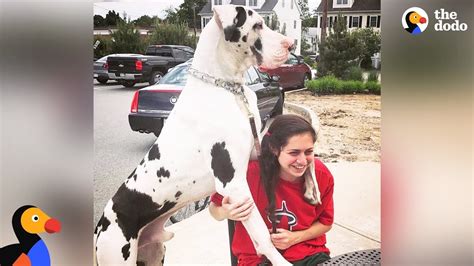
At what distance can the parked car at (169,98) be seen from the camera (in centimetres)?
270

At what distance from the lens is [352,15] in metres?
2.67

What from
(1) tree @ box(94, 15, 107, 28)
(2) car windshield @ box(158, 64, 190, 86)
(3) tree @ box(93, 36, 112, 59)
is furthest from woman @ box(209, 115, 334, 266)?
(1) tree @ box(94, 15, 107, 28)

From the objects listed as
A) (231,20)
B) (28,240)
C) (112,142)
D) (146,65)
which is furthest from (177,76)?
(28,240)

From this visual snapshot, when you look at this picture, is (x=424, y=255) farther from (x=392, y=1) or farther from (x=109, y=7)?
(x=109, y=7)

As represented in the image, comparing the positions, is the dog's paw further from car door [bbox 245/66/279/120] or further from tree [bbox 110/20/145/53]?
tree [bbox 110/20/145/53]

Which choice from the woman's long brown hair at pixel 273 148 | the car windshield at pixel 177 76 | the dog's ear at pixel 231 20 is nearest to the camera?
the dog's ear at pixel 231 20

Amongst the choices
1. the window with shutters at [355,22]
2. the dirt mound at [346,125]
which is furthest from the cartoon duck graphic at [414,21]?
Answer: the dirt mound at [346,125]

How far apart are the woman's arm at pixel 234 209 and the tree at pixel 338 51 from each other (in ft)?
2.62

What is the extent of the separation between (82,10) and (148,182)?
45.3 inches

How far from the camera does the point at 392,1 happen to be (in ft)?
8.87

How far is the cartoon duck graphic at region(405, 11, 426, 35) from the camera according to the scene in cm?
270

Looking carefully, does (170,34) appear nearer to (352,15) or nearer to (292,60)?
(292,60)

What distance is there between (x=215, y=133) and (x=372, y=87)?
85cm

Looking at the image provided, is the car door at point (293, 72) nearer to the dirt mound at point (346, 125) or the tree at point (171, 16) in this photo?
the dirt mound at point (346, 125)
